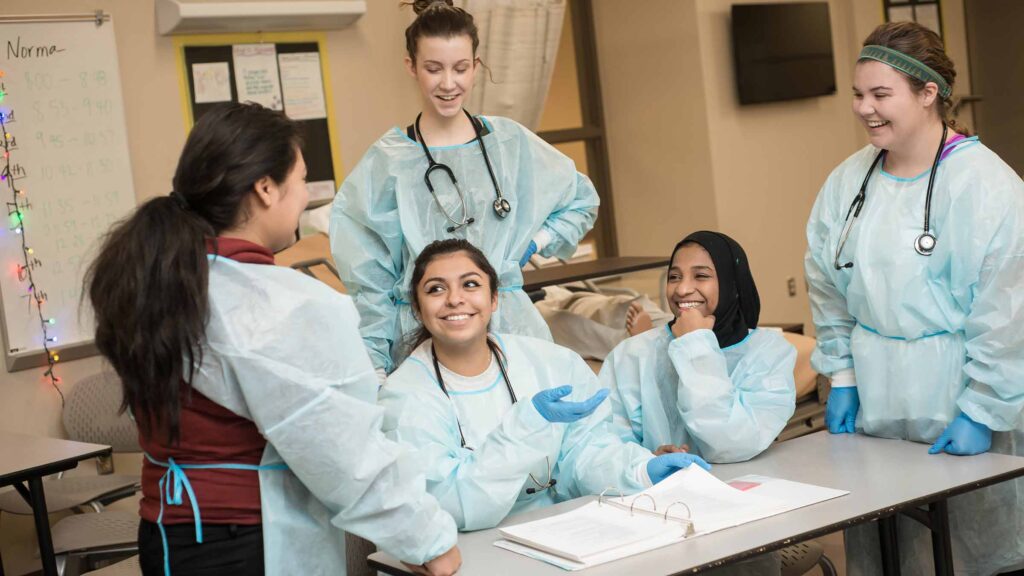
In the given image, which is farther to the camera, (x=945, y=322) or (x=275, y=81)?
(x=275, y=81)

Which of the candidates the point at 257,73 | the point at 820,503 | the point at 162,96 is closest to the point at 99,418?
the point at 162,96

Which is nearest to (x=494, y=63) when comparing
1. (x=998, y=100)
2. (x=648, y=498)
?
(x=648, y=498)

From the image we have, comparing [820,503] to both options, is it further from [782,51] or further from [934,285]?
[782,51]

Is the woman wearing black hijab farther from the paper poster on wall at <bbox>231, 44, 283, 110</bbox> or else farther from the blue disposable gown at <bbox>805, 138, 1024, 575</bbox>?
A: the paper poster on wall at <bbox>231, 44, 283, 110</bbox>

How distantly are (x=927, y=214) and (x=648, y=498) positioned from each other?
858 mm

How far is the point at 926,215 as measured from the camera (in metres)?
2.14

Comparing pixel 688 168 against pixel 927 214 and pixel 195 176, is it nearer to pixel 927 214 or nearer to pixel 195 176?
pixel 927 214

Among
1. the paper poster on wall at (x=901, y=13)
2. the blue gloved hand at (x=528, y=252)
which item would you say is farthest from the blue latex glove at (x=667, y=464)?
the paper poster on wall at (x=901, y=13)

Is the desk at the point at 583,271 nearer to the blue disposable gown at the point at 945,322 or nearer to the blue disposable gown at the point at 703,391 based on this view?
the blue disposable gown at the point at 703,391

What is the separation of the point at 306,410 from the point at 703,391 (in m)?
1.03

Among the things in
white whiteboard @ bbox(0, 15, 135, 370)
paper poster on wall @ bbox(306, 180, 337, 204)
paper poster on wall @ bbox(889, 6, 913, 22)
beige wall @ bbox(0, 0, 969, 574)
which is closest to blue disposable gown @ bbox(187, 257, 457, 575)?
white whiteboard @ bbox(0, 15, 135, 370)

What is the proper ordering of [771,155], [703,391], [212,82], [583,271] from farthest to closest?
[771,155], [212,82], [583,271], [703,391]

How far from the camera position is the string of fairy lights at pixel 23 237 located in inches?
148

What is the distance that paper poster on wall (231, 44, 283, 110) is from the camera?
14.4ft
